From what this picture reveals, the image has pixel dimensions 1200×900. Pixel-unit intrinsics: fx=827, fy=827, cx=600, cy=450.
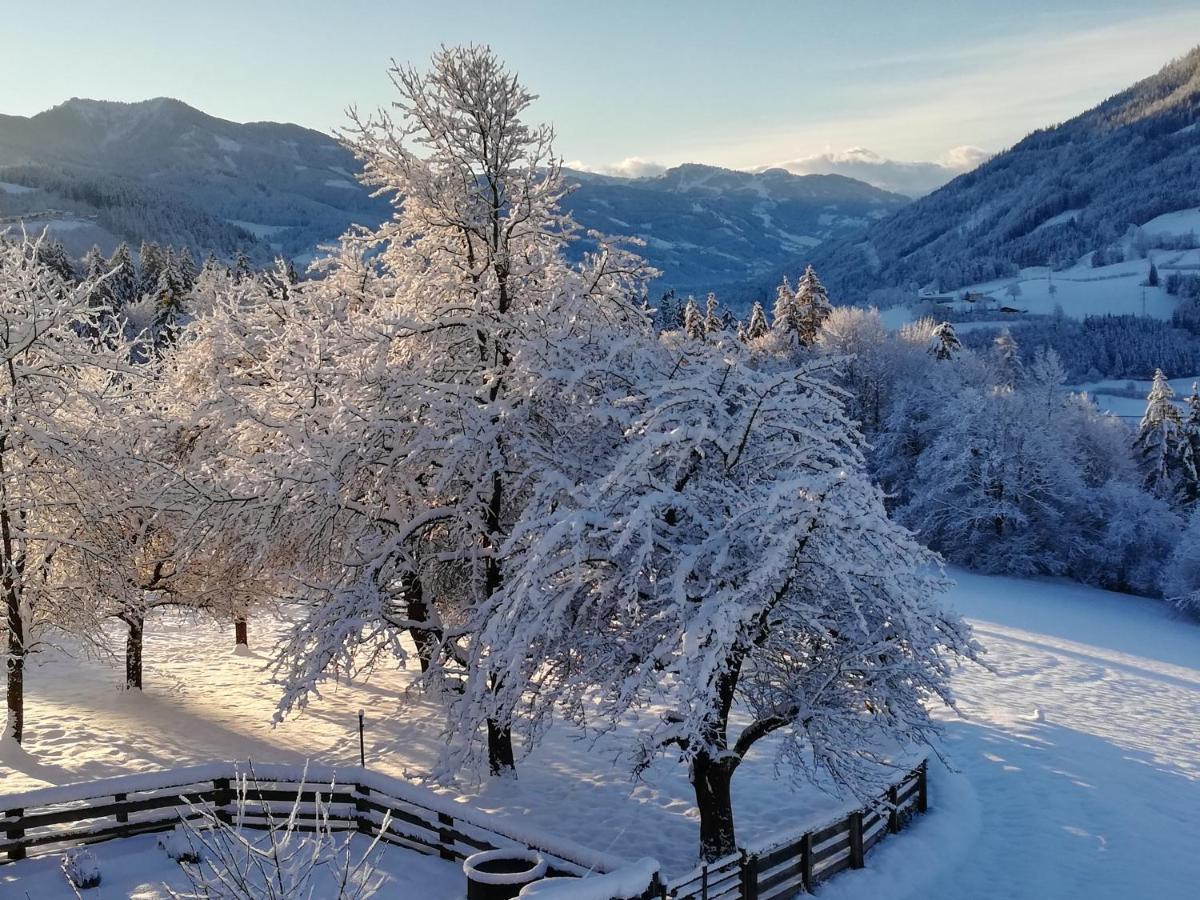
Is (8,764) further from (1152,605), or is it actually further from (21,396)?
(1152,605)

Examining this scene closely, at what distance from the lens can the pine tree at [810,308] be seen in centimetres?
6931

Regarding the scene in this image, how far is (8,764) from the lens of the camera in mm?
15070

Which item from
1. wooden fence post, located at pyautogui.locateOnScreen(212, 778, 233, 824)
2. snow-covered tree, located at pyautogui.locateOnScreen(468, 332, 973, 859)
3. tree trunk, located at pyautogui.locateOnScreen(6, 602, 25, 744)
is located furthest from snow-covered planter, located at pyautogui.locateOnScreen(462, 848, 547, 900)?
tree trunk, located at pyautogui.locateOnScreen(6, 602, 25, 744)

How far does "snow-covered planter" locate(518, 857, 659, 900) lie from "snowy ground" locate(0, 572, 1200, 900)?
3753 mm

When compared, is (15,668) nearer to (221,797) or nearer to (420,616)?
(221,797)

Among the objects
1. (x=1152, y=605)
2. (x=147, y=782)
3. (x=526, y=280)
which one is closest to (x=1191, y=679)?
(x=1152, y=605)

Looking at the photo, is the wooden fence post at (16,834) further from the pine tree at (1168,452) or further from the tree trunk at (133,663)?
the pine tree at (1168,452)

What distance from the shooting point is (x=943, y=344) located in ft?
232

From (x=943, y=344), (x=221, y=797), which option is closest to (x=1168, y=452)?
(x=943, y=344)

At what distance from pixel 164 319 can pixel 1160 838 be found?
8095 cm

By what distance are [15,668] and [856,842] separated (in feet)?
50.9

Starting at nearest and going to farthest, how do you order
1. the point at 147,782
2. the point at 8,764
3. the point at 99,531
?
the point at 147,782 → the point at 8,764 → the point at 99,531

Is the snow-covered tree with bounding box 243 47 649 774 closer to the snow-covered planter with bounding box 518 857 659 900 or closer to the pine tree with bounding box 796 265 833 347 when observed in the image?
the snow-covered planter with bounding box 518 857 659 900

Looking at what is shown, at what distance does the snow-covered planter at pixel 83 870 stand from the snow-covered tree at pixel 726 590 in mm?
5108
